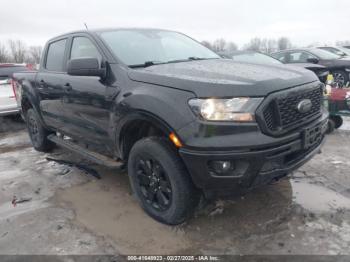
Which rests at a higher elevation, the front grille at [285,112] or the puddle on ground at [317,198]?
the front grille at [285,112]

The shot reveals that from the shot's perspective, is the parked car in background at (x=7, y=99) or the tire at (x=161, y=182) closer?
the tire at (x=161, y=182)

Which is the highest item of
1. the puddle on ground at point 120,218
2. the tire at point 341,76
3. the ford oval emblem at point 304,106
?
the ford oval emblem at point 304,106

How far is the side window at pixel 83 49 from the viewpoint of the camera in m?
3.78


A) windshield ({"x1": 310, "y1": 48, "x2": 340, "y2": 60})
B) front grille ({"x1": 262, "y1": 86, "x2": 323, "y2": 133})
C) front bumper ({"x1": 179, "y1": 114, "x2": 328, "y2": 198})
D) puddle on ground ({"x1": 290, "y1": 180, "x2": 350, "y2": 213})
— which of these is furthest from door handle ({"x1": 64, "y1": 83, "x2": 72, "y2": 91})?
windshield ({"x1": 310, "y1": 48, "x2": 340, "y2": 60})

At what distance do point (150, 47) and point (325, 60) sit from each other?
24.1 feet

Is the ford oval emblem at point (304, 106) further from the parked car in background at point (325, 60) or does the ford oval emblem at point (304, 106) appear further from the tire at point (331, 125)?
the parked car in background at point (325, 60)

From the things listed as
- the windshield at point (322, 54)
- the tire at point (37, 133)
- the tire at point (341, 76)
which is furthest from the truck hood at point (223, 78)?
the windshield at point (322, 54)

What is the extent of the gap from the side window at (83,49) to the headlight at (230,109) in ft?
5.32

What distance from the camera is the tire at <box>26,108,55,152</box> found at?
5.49 meters

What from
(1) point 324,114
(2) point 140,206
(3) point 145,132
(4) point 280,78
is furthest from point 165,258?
(1) point 324,114

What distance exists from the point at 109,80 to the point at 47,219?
1532mm

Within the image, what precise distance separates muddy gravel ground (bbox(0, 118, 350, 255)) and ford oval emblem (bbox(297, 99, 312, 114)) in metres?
1.05

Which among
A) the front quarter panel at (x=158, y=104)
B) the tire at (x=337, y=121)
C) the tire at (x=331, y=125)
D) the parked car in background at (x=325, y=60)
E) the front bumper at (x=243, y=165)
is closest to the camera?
the front bumper at (x=243, y=165)

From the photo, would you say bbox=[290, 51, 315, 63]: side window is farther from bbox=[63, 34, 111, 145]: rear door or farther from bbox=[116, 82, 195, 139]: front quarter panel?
bbox=[116, 82, 195, 139]: front quarter panel
